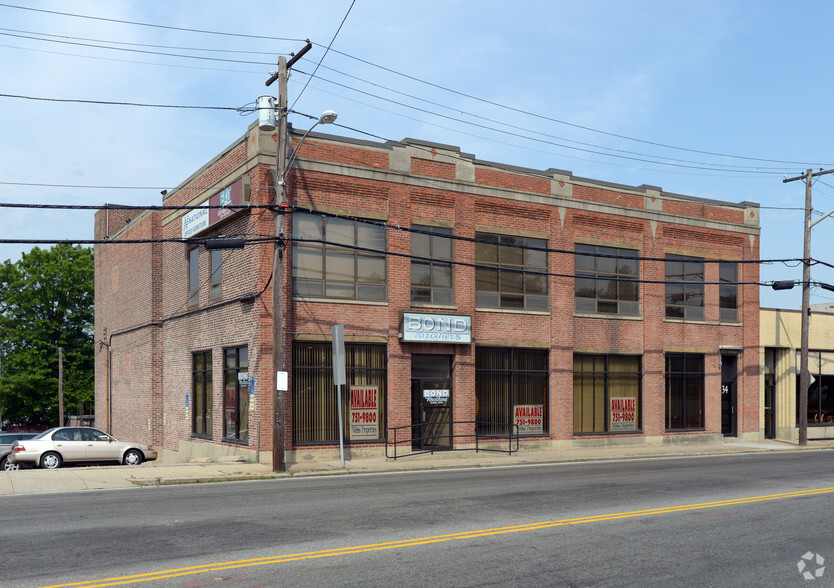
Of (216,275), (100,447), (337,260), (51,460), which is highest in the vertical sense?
(337,260)

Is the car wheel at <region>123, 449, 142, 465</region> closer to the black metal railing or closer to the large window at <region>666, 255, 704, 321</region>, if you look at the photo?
the black metal railing

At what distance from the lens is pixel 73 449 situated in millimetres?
25344

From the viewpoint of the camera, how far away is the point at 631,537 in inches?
428

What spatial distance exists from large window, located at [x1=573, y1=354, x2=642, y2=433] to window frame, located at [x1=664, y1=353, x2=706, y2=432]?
5.12 ft

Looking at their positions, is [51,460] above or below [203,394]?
below

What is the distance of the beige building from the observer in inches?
1313

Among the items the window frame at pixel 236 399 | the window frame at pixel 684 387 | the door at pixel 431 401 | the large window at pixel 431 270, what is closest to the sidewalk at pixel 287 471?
the door at pixel 431 401

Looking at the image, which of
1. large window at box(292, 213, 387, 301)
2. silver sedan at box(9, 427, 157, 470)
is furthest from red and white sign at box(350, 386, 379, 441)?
silver sedan at box(9, 427, 157, 470)

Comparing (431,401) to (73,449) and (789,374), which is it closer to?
(73,449)

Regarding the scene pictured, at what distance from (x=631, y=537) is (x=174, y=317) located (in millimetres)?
22158

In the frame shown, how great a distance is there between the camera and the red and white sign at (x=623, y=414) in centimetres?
2914

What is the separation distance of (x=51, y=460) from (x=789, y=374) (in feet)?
96.0

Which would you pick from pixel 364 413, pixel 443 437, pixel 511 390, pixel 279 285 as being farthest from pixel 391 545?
pixel 511 390

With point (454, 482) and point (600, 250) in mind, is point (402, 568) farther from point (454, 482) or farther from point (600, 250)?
point (600, 250)
